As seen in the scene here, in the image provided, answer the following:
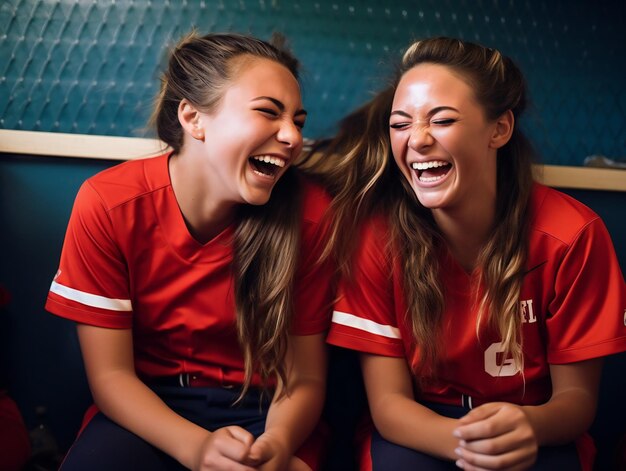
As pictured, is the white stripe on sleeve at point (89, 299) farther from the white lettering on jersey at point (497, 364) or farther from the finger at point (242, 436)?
the white lettering on jersey at point (497, 364)

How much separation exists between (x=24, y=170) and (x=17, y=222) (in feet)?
0.35

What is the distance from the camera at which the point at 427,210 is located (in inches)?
46.1

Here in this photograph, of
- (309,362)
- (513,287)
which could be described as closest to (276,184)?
(309,362)

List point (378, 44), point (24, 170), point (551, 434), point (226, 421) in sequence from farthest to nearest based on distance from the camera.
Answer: point (378, 44)
point (24, 170)
point (226, 421)
point (551, 434)

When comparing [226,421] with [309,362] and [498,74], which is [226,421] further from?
[498,74]

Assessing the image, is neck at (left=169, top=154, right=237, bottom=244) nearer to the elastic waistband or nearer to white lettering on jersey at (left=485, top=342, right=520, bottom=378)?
the elastic waistband

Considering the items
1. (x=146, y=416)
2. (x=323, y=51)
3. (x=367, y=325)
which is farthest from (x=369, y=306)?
(x=323, y=51)

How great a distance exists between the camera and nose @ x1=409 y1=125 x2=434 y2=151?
3.39ft

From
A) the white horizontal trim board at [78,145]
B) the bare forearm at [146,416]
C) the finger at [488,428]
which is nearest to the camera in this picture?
the finger at [488,428]

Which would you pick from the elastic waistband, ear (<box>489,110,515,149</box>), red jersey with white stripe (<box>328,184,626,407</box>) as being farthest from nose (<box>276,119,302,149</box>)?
the elastic waistband

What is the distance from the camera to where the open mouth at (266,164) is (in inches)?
42.0

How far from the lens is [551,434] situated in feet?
3.28

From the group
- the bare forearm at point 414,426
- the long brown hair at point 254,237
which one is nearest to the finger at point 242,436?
the long brown hair at point 254,237

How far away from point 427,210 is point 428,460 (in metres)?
0.42
